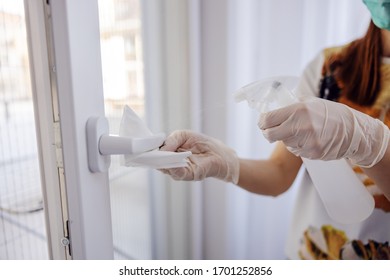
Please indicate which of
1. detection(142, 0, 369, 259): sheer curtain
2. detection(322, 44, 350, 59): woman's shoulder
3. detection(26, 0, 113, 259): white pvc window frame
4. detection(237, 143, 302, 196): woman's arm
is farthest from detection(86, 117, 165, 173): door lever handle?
detection(322, 44, 350, 59): woman's shoulder

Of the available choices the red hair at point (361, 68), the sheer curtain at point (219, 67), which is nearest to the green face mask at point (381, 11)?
the red hair at point (361, 68)

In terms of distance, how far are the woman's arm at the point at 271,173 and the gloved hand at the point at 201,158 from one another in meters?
0.07

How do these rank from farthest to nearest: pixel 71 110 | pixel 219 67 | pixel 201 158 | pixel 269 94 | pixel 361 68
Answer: pixel 219 67
pixel 361 68
pixel 201 158
pixel 269 94
pixel 71 110

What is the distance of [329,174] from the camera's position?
1.73ft

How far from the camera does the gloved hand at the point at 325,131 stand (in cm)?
42

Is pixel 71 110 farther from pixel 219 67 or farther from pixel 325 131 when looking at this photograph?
pixel 219 67

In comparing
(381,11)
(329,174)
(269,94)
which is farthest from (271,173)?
(381,11)

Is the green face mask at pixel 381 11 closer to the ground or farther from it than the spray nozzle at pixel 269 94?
farther from it

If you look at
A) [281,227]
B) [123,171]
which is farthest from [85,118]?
[281,227]

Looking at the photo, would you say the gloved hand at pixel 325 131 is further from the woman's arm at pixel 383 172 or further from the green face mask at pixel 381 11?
the green face mask at pixel 381 11

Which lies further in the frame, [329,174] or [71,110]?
[329,174]

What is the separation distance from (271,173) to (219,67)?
38 centimetres

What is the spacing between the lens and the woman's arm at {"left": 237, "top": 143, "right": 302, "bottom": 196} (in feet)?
2.36

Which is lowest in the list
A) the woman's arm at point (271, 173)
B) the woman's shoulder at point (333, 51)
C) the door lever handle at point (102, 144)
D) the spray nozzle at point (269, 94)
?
the woman's arm at point (271, 173)
